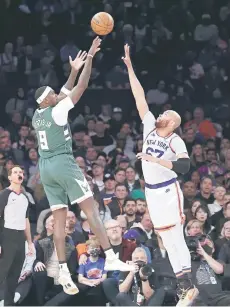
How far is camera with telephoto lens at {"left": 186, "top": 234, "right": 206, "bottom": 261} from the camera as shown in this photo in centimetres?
1375

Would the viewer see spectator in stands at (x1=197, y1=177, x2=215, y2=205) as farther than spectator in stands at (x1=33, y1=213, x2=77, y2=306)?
Yes

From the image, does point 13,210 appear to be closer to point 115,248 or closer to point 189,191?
point 115,248

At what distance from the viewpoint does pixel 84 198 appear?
11.8m

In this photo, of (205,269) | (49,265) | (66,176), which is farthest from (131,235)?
(66,176)

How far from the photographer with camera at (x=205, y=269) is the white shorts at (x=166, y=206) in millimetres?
1806

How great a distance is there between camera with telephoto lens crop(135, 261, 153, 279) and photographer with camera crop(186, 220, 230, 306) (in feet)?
2.00

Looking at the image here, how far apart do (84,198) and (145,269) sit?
221 cm

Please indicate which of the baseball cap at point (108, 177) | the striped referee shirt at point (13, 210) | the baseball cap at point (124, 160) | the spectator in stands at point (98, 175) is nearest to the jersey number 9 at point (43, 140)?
the striped referee shirt at point (13, 210)

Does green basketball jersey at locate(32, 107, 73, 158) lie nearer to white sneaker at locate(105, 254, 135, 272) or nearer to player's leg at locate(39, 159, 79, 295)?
player's leg at locate(39, 159, 79, 295)

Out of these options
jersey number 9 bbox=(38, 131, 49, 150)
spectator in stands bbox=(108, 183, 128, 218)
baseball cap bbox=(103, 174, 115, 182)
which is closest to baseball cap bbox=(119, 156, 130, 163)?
baseball cap bbox=(103, 174, 115, 182)

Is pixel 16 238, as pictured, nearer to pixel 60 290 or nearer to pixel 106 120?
pixel 60 290

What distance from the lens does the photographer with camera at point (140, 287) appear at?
44.9ft

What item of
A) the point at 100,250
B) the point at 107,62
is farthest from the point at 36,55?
the point at 100,250

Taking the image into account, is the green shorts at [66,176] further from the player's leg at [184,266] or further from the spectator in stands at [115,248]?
the spectator in stands at [115,248]
